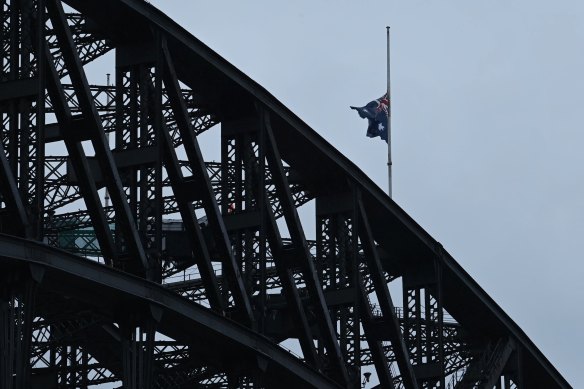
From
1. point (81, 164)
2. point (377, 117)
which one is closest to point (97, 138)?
point (81, 164)

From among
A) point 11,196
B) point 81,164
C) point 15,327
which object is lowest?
point 15,327

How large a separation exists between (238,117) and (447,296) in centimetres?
1678

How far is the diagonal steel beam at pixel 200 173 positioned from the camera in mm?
57375

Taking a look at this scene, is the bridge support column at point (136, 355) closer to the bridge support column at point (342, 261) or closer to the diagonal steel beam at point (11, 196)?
the diagonal steel beam at point (11, 196)

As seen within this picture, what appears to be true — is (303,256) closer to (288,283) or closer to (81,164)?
(288,283)

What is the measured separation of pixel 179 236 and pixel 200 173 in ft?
41.3

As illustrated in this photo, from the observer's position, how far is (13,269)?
5097 cm

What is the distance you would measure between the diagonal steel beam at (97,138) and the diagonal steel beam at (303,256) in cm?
764

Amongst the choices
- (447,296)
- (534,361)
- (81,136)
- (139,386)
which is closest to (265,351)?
(139,386)

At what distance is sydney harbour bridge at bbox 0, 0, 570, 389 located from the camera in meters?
52.7

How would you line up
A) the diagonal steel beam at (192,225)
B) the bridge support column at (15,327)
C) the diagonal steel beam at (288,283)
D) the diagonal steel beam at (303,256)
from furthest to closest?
the diagonal steel beam at (303,256) < the diagonal steel beam at (288,283) < the diagonal steel beam at (192,225) < the bridge support column at (15,327)

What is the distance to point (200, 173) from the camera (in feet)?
189

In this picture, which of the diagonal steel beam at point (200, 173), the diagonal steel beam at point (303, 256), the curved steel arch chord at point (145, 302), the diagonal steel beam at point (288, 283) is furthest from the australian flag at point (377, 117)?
the diagonal steel beam at point (200, 173)

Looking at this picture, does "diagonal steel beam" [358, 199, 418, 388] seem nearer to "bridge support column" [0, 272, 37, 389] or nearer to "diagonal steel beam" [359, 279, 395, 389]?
"diagonal steel beam" [359, 279, 395, 389]
